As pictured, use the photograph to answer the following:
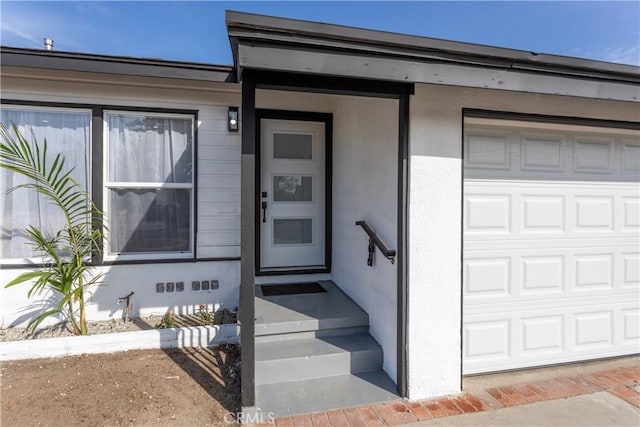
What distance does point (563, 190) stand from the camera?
2.91 metres

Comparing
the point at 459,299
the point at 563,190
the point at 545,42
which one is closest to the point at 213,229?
the point at 459,299

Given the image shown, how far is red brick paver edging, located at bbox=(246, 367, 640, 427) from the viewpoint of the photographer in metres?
2.19

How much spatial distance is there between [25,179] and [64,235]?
73cm

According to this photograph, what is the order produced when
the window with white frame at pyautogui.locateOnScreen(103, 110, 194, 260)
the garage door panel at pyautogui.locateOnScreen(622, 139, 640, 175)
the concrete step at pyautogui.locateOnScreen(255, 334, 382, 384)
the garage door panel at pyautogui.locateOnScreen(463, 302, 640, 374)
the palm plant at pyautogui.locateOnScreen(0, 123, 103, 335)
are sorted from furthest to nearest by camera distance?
the window with white frame at pyautogui.locateOnScreen(103, 110, 194, 260), the palm plant at pyautogui.locateOnScreen(0, 123, 103, 335), the garage door panel at pyautogui.locateOnScreen(622, 139, 640, 175), the garage door panel at pyautogui.locateOnScreen(463, 302, 640, 374), the concrete step at pyautogui.locateOnScreen(255, 334, 382, 384)

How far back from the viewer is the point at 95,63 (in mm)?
2906

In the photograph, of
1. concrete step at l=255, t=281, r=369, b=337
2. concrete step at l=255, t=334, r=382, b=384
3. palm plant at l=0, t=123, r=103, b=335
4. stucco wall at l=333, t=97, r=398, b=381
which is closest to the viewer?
concrete step at l=255, t=334, r=382, b=384

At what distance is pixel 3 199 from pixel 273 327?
130 inches

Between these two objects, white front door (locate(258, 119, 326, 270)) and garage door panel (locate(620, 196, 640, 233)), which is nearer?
garage door panel (locate(620, 196, 640, 233))

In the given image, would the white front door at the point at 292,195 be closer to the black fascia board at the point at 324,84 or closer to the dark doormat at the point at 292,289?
the dark doormat at the point at 292,289

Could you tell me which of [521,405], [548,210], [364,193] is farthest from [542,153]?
[521,405]

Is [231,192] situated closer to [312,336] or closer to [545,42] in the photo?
[312,336]

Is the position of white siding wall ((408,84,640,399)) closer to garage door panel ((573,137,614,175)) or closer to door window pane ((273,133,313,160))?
garage door panel ((573,137,614,175))

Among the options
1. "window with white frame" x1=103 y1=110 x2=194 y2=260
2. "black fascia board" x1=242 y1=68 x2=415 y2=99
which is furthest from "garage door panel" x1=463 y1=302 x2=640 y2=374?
"window with white frame" x1=103 y1=110 x2=194 y2=260

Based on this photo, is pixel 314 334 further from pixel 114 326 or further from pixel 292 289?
pixel 114 326
